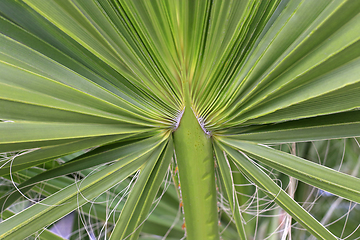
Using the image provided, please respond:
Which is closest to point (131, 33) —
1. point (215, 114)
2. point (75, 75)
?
point (75, 75)

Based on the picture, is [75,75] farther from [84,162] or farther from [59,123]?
[84,162]

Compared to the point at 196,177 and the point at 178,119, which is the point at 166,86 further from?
the point at 196,177

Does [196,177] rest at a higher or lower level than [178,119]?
lower

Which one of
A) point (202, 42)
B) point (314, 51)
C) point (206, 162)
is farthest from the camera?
point (206, 162)

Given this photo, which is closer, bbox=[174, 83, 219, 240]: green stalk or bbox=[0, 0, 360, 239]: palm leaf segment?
bbox=[0, 0, 360, 239]: palm leaf segment

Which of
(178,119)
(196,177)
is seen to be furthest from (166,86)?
(196,177)

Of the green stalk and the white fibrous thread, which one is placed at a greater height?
the white fibrous thread
